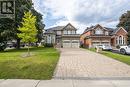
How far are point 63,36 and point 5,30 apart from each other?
31.6 m

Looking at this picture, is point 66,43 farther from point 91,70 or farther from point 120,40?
point 91,70

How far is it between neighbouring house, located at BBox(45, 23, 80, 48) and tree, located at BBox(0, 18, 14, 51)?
28982 mm

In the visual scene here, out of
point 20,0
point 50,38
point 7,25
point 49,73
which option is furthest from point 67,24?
point 49,73

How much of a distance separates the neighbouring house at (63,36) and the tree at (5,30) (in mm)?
28982

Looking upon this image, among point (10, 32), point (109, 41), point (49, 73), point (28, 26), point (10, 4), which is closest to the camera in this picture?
point (10, 4)

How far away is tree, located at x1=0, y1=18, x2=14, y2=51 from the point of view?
132 ft

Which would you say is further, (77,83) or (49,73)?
(49,73)

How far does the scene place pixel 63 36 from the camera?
70688 mm

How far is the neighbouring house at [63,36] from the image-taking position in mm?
70562

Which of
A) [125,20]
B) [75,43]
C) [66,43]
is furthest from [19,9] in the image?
[125,20]

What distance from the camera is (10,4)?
1051cm

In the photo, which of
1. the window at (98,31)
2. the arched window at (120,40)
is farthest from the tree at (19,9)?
the arched window at (120,40)

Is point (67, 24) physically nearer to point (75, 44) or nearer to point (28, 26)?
point (75, 44)

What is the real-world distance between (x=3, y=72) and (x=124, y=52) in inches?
1045
